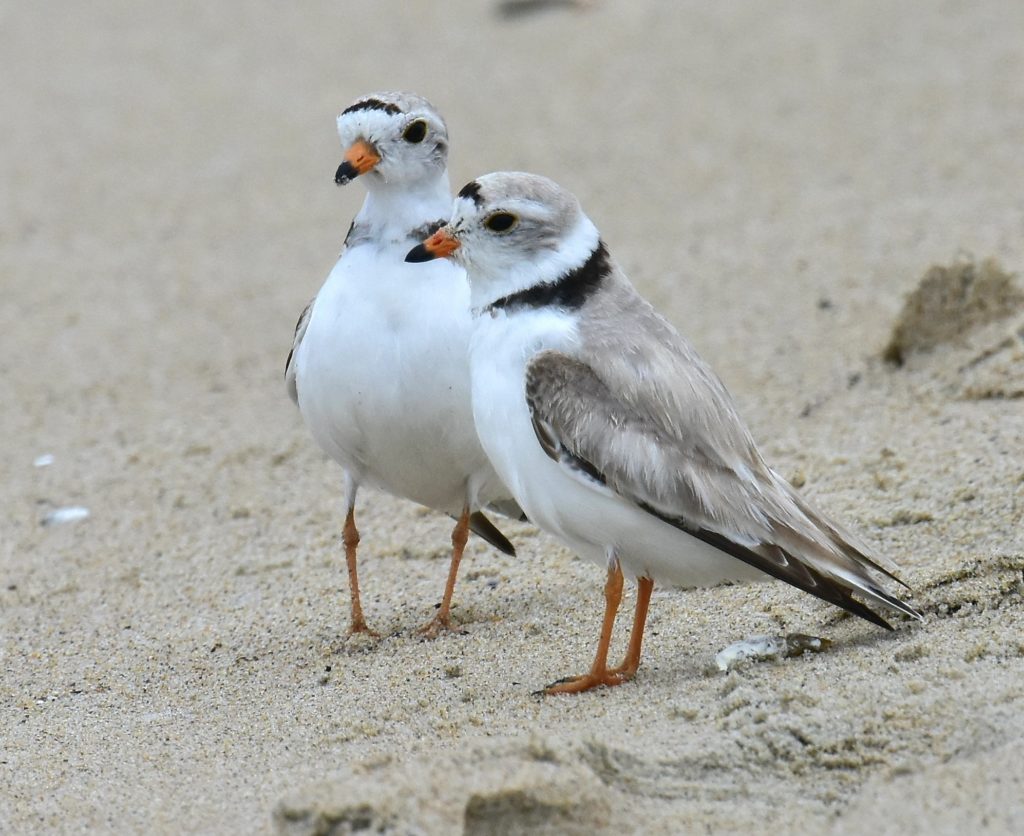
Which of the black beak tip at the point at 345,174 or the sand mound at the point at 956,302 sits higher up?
the black beak tip at the point at 345,174

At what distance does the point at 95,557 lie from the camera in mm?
6457

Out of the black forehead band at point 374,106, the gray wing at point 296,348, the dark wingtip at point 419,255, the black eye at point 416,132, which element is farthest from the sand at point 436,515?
the black forehead band at point 374,106

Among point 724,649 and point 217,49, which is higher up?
point 217,49

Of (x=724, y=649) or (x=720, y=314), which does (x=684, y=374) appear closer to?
(x=724, y=649)

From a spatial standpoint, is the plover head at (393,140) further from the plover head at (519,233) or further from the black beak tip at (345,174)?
the plover head at (519,233)

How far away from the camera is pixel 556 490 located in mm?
4434

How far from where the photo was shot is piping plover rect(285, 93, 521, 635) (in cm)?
512

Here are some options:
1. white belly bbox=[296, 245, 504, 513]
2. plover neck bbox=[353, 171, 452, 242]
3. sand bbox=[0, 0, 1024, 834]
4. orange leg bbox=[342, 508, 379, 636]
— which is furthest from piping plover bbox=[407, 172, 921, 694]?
orange leg bbox=[342, 508, 379, 636]

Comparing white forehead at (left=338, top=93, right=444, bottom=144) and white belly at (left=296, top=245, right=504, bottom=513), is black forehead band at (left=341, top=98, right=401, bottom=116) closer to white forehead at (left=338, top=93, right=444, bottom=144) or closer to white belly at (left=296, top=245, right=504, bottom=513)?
white forehead at (left=338, top=93, right=444, bottom=144)

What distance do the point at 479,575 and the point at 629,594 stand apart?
73 centimetres

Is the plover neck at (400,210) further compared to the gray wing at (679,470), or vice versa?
the plover neck at (400,210)

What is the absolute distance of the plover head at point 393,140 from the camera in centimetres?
531

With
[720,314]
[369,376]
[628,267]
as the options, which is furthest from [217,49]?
[369,376]

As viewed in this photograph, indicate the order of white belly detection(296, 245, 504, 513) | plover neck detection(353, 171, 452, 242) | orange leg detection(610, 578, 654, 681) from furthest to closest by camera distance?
plover neck detection(353, 171, 452, 242)
white belly detection(296, 245, 504, 513)
orange leg detection(610, 578, 654, 681)
